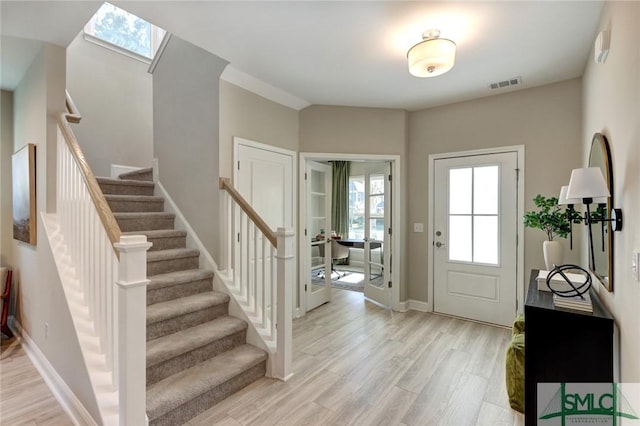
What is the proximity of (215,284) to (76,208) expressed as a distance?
4.19ft

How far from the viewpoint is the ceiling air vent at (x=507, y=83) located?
313 cm

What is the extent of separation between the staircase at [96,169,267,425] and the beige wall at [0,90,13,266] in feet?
3.45

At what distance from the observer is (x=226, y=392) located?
2180mm

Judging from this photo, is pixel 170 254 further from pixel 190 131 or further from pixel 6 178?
pixel 6 178

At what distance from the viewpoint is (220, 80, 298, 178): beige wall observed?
3.03 metres

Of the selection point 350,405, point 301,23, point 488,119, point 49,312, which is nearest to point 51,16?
point 301,23

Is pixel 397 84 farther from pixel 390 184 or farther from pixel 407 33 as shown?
pixel 390 184

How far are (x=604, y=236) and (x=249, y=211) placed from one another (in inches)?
96.4

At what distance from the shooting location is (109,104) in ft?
14.1

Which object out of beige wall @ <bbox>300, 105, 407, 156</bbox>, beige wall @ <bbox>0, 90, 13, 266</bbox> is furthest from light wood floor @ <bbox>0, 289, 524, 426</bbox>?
beige wall @ <bbox>300, 105, 407, 156</bbox>

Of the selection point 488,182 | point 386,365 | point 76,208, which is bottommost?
point 386,365

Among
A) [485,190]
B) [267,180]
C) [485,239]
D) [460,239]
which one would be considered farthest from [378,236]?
[267,180]

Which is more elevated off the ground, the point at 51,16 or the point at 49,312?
the point at 51,16

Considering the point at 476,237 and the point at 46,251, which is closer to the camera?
the point at 46,251
